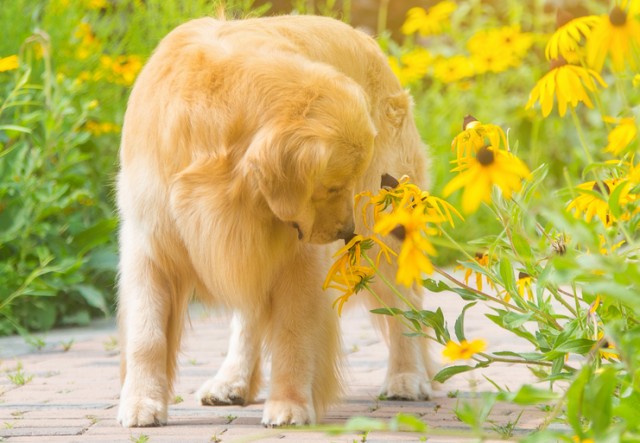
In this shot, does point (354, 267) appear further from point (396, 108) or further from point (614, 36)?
point (396, 108)

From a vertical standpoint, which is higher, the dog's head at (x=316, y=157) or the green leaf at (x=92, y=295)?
the dog's head at (x=316, y=157)

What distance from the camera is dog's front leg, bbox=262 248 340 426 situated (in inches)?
129

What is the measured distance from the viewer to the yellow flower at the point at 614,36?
1.97 m

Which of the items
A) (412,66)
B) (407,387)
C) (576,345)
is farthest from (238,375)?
(412,66)

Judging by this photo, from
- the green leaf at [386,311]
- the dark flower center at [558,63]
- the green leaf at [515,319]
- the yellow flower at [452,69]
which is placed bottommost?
the green leaf at [386,311]

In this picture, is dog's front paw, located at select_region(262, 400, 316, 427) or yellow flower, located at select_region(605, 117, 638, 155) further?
dog's front paw, located at select_region(262, 400, 316, 427)

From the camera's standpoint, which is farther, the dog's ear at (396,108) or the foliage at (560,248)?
the dog's ear at (396,108)

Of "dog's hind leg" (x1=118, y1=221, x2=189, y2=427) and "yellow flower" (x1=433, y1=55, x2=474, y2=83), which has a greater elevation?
"yellow flower" (x1=433, y1=55, x2=474, y2=83)

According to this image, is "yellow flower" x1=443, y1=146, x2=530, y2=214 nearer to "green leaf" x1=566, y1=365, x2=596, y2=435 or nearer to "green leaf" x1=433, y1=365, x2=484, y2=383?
"green leaf" x1=566, y1=365, x2=596, y2=435

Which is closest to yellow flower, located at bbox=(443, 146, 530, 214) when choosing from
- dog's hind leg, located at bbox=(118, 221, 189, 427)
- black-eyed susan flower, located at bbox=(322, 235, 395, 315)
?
black-eyed susan flower, located at bbox=(322, 235, 395, 315)

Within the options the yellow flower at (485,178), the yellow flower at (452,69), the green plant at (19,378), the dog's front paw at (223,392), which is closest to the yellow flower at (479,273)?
the yellow flower at (485,178)

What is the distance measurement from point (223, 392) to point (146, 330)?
0.64 metres

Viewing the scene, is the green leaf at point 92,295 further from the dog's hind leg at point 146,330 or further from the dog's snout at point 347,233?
the dog's snout at point 347,233

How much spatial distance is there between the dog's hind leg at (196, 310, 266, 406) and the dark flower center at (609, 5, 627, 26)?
2007 mm
